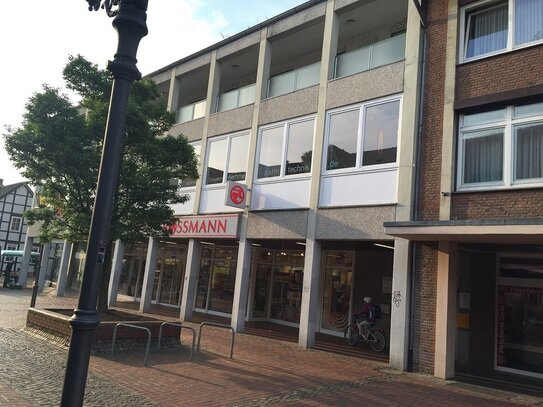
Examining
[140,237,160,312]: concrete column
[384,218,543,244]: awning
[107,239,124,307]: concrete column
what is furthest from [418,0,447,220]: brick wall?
[107,239,124,307]: concrete column

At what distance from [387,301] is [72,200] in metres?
9.39

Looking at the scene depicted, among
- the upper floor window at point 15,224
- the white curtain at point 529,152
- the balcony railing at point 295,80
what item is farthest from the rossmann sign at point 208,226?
the upper floor window at point 15,224

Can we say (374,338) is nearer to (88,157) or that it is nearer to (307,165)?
(307,165)

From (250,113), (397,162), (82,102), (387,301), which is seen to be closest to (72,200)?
(82,102)

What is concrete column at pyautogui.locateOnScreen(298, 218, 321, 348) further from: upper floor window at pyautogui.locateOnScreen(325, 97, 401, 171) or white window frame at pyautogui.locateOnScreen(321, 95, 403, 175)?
upper floor window at pyautogui.locateOnScreen(325, 97, 401, 171)

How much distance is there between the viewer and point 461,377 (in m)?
10.0

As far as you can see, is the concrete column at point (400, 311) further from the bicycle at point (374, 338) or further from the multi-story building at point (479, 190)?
the bicycle at point (374, 338)

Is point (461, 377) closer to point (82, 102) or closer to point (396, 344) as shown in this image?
point (396, 344)

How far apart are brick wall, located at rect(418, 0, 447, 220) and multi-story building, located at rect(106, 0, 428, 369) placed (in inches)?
10.9

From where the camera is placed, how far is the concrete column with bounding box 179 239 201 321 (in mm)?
16672

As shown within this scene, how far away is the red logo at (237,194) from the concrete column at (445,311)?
6.50 m

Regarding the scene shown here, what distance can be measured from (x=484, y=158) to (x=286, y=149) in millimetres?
5933

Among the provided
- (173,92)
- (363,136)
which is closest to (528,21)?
(363,136)

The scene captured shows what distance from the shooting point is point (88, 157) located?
35.7ft
